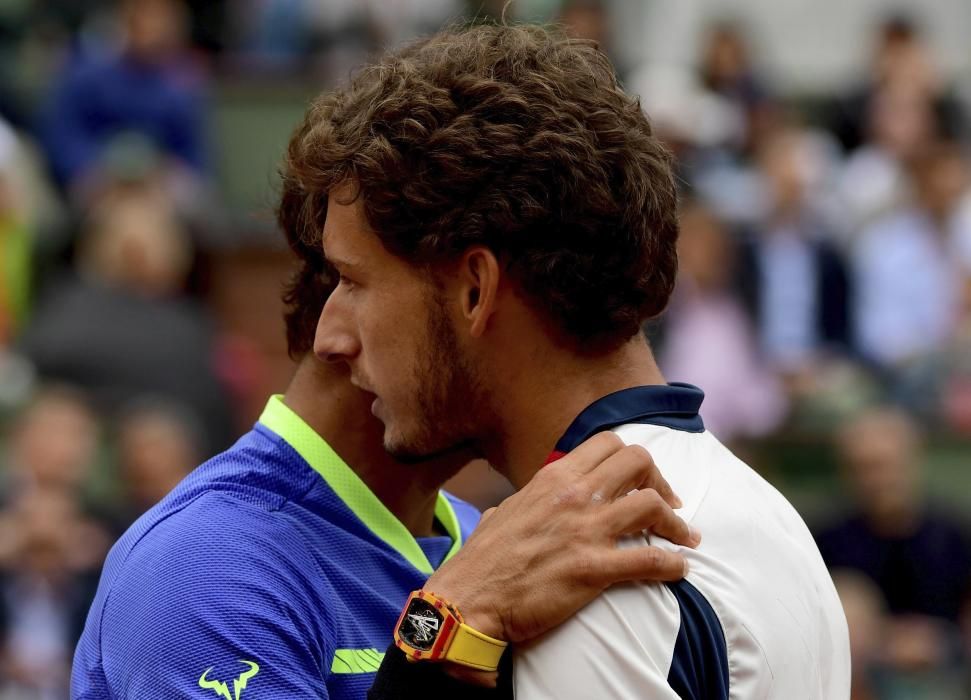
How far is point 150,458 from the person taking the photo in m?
6.13

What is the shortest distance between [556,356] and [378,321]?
26 cm

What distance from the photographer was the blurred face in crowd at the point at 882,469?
6.61 metres

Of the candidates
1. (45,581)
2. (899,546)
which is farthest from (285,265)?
(899,546)

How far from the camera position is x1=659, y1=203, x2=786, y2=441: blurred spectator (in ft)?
25.4

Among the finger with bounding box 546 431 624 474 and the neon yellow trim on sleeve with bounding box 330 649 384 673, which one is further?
the neon yellow trim on sleeve with bounding box 330 649 384 673

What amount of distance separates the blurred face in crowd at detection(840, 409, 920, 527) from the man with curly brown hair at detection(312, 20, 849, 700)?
14.7ft

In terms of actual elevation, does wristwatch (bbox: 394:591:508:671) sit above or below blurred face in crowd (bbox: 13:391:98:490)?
above

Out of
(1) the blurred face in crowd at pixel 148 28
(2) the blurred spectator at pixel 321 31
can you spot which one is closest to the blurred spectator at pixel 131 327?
(1) the blurred face in crowd at pixel 148 28

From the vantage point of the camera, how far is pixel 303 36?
10.4m

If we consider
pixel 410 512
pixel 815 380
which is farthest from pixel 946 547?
pixel 410 512

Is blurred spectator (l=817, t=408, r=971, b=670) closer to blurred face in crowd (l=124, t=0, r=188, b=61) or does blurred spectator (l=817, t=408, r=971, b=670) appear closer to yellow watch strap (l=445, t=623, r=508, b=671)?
blurred face in crowd (l=124, t=0, r=188, b=61)

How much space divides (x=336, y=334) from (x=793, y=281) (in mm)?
6473

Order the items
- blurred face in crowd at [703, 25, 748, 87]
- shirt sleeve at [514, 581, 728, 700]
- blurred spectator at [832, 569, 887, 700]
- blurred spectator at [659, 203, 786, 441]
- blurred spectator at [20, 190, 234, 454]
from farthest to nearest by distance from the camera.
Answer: blurred face in crowd at [703, 25, 748, 87], blurred spectator at [659, 203, 786, 441], blurred spectator at [20, 190, 234, 454], blurred spectator at [832, 569, 887, 700], shirt sleeve at [514, 581, 728, 700]

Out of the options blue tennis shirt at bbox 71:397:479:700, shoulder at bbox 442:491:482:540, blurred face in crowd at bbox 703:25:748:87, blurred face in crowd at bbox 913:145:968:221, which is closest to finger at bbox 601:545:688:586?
blue tennis shirt at bbox 71:397:479:700
